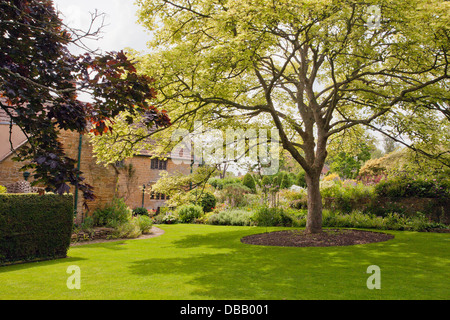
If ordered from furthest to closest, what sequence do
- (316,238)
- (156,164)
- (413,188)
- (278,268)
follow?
(156,164) → (413,188) → (316,238) → (278,268)

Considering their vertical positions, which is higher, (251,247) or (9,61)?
(9,61)

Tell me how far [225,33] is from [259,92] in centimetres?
617

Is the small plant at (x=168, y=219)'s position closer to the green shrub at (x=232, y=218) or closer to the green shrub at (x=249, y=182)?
the green shrub at (x=232, y=218)

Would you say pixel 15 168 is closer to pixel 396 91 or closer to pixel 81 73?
pixel 81 73

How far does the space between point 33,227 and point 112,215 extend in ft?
17.3

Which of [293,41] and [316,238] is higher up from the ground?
[293,41]

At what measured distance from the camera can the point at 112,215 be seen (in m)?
12.9

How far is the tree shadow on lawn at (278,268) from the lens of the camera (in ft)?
16.3

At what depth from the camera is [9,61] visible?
179 inches

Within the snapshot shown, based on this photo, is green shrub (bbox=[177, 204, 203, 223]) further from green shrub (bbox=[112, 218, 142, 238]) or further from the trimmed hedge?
the trimmed hedge

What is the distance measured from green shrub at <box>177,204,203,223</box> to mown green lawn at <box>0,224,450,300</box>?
27.8 ft

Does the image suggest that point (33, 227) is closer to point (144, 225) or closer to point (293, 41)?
point (144, 225)

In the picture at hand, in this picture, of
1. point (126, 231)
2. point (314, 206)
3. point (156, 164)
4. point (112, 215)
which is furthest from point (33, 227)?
point (156, 164)

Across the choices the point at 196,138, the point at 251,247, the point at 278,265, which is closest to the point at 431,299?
the point at 278,265
